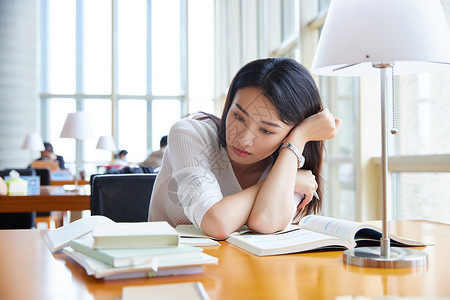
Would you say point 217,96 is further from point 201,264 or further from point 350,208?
point 201,264

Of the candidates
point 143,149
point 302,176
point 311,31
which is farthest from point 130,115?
point 302,176

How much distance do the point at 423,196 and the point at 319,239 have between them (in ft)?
5.98

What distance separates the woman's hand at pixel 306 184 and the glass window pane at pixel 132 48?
8102 millimetres

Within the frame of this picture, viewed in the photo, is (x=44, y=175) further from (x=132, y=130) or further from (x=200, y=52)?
(x=200, y=52)

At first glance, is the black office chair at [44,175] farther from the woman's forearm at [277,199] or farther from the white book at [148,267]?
the white book at [148,267]

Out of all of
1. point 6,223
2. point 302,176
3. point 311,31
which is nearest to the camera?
point 302,176

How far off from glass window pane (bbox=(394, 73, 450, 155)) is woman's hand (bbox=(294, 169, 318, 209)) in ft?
4.08

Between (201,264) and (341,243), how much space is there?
0.36 metres

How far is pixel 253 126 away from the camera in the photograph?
137cm

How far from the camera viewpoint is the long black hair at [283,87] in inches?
54.5

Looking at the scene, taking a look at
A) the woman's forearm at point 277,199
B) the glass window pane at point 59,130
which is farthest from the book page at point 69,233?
the glass window pane at point 59,130

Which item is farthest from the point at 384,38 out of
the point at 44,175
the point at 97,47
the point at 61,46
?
the point at 61,46

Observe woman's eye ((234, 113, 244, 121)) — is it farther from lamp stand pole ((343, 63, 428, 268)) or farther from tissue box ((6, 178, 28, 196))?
tissue box ((6, 178, 28, 196))

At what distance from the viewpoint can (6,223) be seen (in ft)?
10.8
